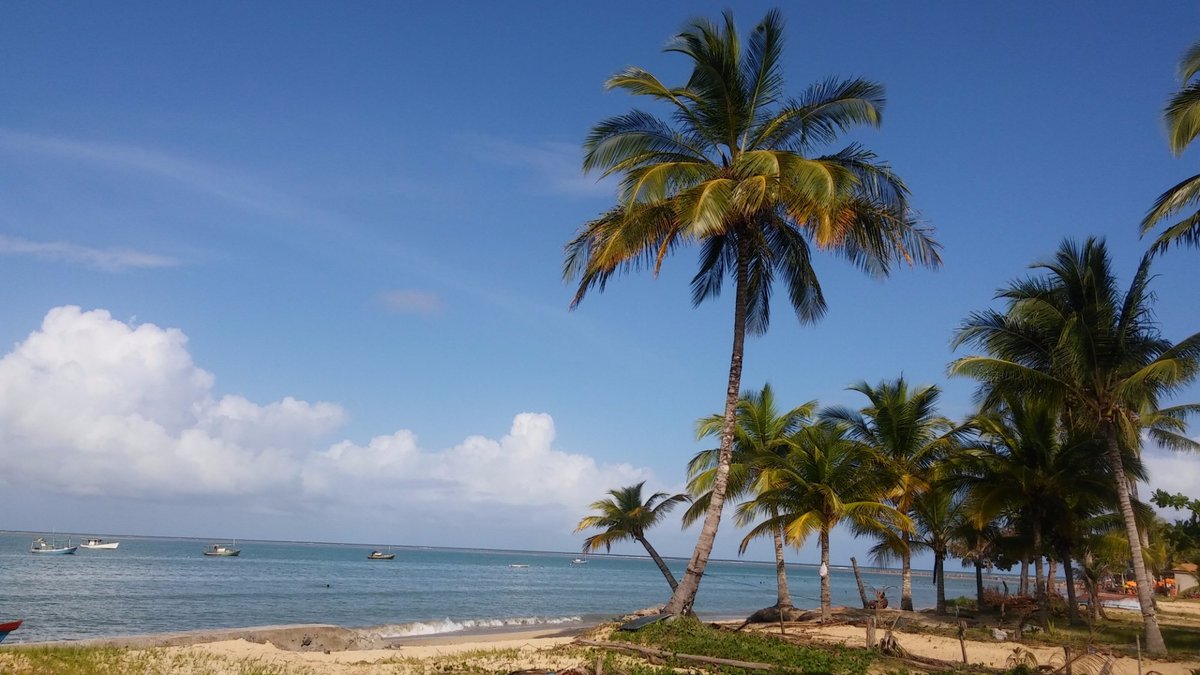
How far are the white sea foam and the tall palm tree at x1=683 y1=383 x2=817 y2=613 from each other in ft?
38.7

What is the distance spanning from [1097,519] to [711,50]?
773 inches

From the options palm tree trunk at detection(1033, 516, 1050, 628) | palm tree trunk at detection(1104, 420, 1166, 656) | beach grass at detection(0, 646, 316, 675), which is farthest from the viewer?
palm tree trunk at detection(1033, 516, 1050, 628)

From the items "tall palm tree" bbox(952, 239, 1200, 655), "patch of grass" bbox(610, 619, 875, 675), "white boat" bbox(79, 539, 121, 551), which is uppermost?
"tall palm tree" bbox(952, 239, 1200, 655)

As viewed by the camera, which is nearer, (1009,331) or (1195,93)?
(1195,93)

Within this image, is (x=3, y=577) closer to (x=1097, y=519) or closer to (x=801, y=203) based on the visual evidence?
(x=801, y=203)

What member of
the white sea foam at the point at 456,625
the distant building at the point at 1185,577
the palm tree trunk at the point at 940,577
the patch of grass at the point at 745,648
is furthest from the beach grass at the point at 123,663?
the distant building at the point at 1185,577

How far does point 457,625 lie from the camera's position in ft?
110

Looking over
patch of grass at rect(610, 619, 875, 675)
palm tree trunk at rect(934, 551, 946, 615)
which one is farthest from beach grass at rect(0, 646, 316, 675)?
palm tree trunk at rect(934, 551, 946, 615)

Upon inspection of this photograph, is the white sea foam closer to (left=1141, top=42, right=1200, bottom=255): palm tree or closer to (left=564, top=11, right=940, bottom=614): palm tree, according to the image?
(left=564, top=11, right=940, bottom=614): palm tree

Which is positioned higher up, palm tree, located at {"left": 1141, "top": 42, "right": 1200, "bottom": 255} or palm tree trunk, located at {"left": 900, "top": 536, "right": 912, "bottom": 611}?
palm tree, located at {"left": 1141, "top": 42, "right": 1200, "bottom": 255}

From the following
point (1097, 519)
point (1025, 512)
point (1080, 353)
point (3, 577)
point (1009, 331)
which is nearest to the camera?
point (1080, 353)

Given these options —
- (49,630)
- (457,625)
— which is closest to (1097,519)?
(457,625)

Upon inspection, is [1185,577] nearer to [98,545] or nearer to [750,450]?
[750,450]

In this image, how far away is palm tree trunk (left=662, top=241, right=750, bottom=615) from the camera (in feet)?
50.8
